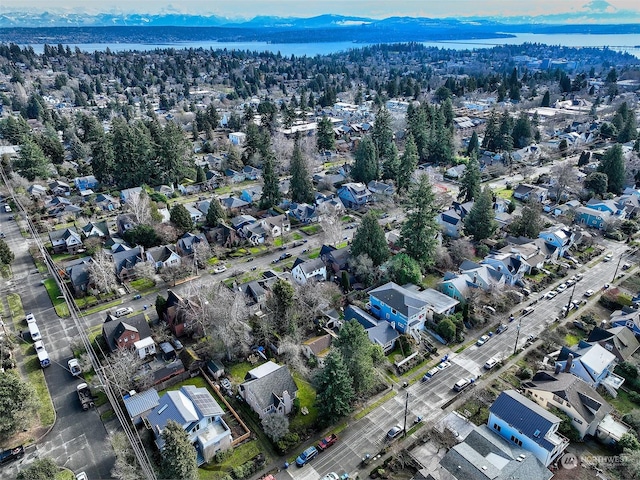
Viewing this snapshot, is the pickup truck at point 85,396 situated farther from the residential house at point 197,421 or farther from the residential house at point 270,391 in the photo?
the residential house at point 270,391

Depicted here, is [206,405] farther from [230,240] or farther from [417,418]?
[230,240]

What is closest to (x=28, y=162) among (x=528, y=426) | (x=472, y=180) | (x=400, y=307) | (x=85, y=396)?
(x=85, y=396)

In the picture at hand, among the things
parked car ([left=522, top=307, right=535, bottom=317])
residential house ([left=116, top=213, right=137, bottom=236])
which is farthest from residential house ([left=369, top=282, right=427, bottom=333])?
residential house ([left=116, top=213, right=137, bottom=236])

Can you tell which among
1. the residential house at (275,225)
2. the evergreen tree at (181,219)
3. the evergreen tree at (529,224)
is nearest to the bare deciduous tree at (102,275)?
the evergreen tree at (181,219)

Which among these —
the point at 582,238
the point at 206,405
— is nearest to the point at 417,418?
the point at 206,405

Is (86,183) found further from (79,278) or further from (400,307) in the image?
(400,307)
